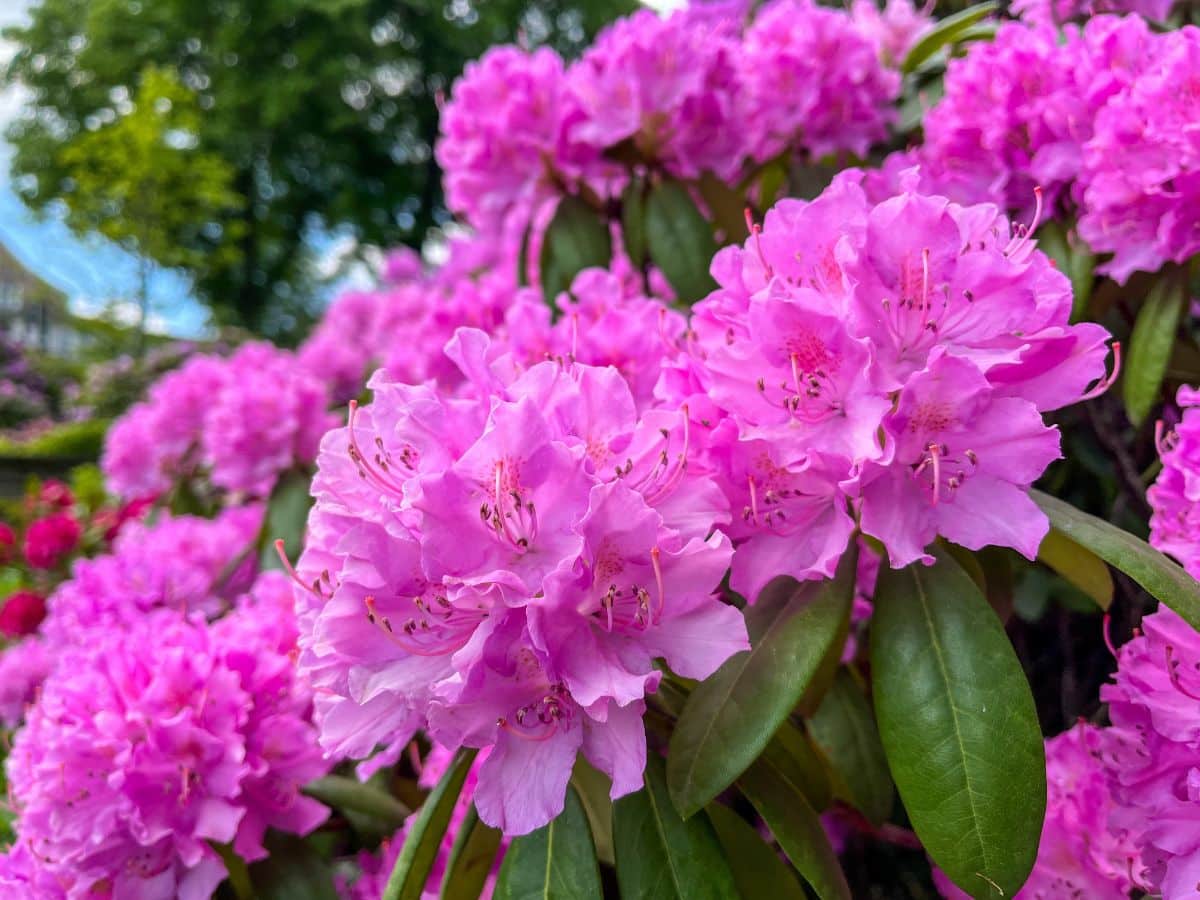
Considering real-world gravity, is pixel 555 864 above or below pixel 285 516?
above

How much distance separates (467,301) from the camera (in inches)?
54.5

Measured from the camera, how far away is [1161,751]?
621 mm

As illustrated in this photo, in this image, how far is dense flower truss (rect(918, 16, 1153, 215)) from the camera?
906 mm

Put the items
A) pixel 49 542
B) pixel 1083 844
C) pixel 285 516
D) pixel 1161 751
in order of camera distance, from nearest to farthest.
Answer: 1. pixel 1161 751
2. pixel 1083 844
3. pixel 285 516
4. pixel 49 542

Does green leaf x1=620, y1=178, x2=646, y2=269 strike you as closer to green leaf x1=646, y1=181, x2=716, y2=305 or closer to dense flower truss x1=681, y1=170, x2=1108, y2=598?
green leaf x1=646, y1=181, x2=716, y2=305

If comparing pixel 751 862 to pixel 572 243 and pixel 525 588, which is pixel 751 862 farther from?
pixel 572 243

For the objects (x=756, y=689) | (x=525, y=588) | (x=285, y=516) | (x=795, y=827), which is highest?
(x=525, y=588)

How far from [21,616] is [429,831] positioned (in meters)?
1.50

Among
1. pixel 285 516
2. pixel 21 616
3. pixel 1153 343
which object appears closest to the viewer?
pixel 1153 343

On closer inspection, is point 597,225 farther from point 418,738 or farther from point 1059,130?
point 418,738

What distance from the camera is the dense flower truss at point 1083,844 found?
2.31 ft

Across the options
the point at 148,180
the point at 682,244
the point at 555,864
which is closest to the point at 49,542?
A: the point at 682,244

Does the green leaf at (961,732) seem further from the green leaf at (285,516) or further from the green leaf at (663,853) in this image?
the green leaf at (285,516)

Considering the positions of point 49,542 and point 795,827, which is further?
point 49,542
